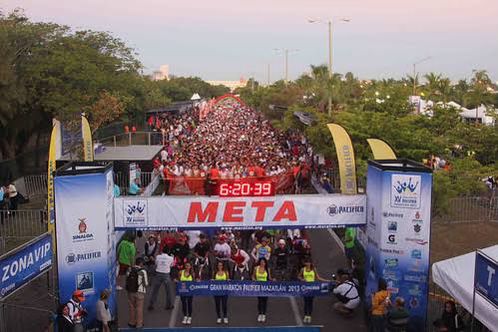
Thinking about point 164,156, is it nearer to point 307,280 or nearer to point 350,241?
point 350,241

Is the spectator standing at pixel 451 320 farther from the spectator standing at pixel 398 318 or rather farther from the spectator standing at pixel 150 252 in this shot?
the spectator standing at pixel 150 252

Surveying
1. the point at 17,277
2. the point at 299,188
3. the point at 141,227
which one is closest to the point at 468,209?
the point at 299,188

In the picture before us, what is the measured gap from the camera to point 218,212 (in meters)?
12.2

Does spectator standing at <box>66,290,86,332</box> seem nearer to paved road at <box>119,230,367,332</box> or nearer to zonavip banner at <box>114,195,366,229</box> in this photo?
paved road at <box>119,230,367,332</box>

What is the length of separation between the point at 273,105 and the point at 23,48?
35110 millimetres

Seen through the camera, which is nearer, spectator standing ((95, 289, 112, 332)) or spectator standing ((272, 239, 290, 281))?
spectator standing ((95, 289, 112, 332))

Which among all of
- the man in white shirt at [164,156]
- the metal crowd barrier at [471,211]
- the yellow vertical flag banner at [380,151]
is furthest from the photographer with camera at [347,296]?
the man in white shirt at [164,156]

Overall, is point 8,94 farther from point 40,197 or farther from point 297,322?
point 297,322

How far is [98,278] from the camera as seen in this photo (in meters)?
11.3

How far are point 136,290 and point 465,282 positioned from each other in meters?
5.93

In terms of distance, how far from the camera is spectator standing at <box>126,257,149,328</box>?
11.2 meters

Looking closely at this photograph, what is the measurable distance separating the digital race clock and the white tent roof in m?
4.06

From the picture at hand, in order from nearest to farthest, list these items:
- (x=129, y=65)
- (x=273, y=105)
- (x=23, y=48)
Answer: (x=23, y=48) < (x=129, y=65) < (x=273, y=105)

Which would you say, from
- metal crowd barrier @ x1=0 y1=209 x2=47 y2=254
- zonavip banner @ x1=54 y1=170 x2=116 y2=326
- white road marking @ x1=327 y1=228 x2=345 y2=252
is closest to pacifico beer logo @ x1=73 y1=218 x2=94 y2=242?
zonavip banner @ x1=54 y1=170 x2=116 y2=326
